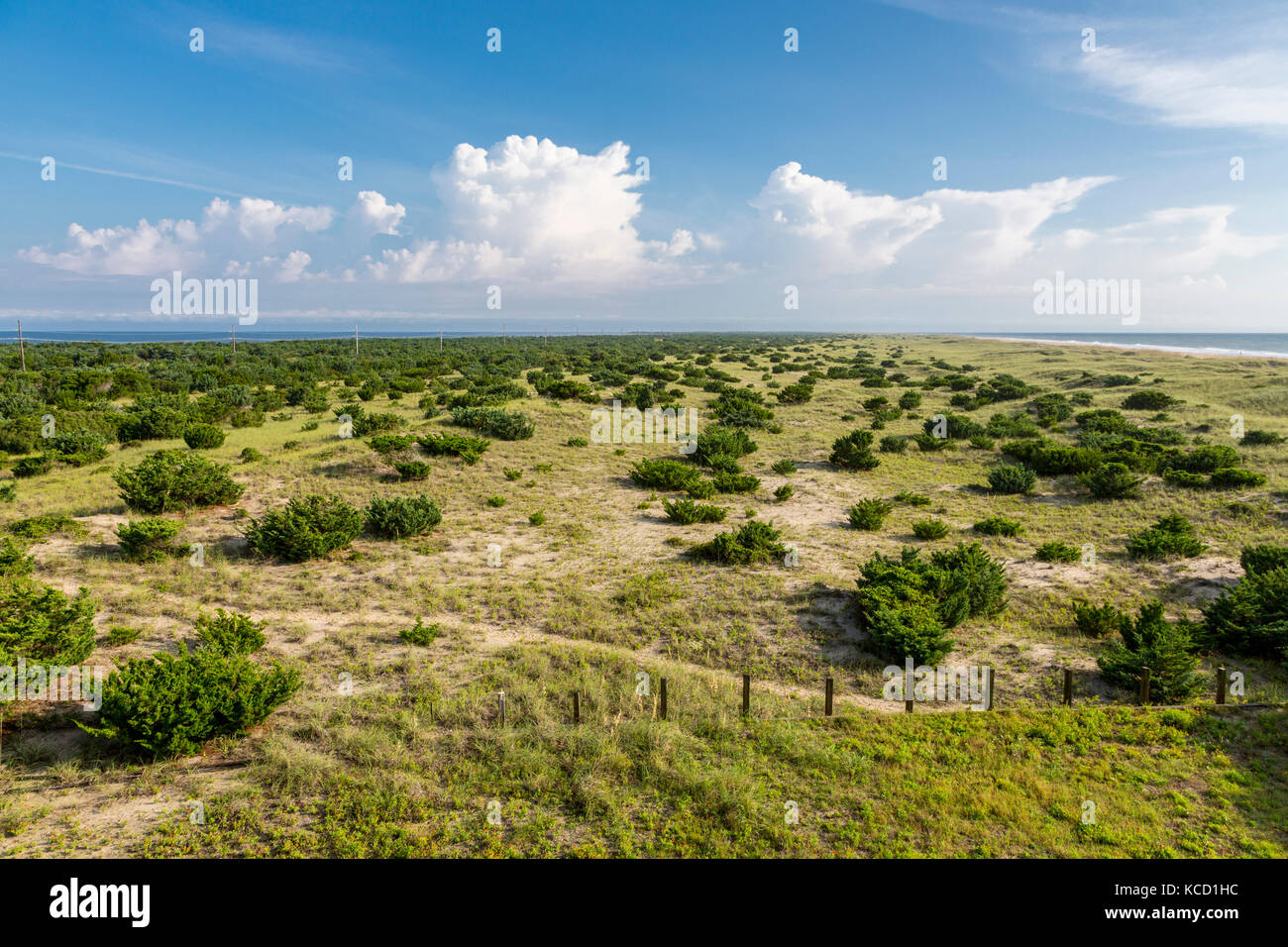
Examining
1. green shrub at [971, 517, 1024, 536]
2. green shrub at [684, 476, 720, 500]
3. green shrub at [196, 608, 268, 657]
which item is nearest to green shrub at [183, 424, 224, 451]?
green shrub at [196, 608, 268, 657]

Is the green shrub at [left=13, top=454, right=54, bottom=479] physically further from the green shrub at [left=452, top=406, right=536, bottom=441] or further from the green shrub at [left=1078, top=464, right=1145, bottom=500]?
the green shrub at [left=1078, top=464, right=1145, bottom=500]

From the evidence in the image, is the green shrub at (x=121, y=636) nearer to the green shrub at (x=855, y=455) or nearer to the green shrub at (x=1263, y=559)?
the green shrub at (x=1263, y=559)

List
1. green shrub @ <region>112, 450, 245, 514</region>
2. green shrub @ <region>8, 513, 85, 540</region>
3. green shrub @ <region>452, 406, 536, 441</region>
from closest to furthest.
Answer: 1. green shrub @ <region>8, 513, 85, 540</region>
2. green shrub @ <region>112, 450, 245, 514</region>
3. green shrub @ <region>452, 406, 536, 441</region>

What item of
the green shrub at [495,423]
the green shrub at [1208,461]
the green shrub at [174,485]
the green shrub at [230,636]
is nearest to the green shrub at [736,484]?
the green shrub at [495,423]

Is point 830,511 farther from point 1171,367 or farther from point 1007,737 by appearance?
point 1171,367

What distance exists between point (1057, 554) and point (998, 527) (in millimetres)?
2137

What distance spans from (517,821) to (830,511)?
14.9 m

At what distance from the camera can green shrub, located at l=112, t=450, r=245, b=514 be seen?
15.6 m

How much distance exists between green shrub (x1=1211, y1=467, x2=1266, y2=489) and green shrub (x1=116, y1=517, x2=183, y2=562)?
31.2 metres

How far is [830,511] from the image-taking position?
18.9 m

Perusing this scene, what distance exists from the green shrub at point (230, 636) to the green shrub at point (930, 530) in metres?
15.8
